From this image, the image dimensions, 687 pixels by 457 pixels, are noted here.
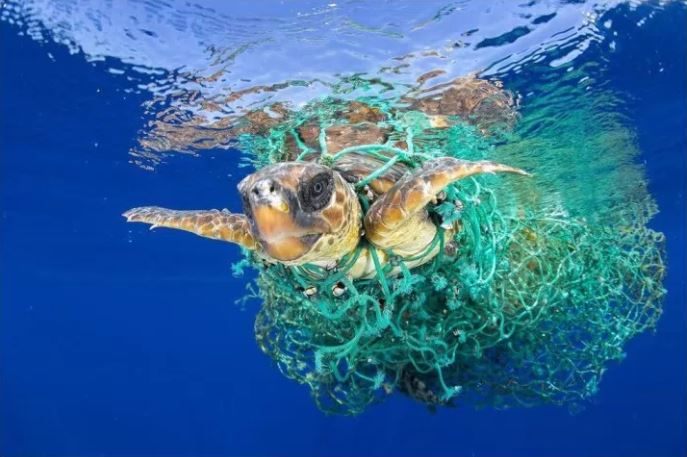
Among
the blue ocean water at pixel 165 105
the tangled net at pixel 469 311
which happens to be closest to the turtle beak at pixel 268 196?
the tangled net at pixel 469 311

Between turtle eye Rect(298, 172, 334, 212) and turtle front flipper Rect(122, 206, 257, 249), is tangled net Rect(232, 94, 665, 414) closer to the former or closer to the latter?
turtle front flipper Rect(122, 206, 257, 249)

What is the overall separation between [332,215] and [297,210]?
25 cm

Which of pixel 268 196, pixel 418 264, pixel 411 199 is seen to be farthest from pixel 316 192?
pixel 418 264

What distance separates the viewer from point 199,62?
5969mm

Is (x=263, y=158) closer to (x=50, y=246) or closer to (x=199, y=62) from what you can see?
(x=199, y=62)

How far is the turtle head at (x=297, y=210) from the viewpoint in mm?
2375

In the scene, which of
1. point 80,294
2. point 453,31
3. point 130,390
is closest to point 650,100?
point 453,31

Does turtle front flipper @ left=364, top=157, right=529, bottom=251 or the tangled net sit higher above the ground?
turtle front flipper @ left=364, top=157, right=529, bottom=251

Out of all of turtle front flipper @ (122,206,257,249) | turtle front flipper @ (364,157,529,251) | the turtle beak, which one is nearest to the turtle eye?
the turtle beak

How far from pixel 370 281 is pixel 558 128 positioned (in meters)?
5.92

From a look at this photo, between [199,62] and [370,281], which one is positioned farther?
[199,62]

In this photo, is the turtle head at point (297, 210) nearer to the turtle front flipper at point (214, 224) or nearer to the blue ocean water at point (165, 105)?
the turtle front flipper at point (214, 224)

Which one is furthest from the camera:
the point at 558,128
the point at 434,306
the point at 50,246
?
the point at 50,246

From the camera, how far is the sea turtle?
243cm
